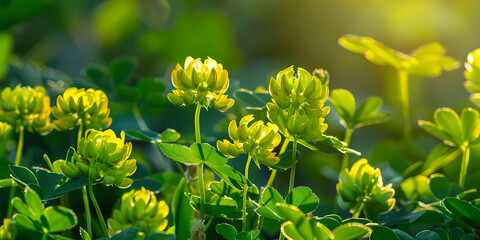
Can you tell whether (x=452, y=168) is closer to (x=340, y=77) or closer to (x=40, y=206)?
(x=40, y=206)

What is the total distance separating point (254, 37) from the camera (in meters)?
1.88

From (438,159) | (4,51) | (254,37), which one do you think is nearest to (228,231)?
(438,159)

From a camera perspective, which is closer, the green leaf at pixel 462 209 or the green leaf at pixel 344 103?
the green leaf at pixel 462 209

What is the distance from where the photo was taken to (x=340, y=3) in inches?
75.6

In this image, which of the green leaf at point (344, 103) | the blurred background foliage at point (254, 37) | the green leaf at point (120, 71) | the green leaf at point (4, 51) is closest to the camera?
the green leaf at point (344, 103)

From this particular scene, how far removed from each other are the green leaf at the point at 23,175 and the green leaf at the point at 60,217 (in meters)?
0.06

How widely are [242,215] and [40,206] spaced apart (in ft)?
0.59

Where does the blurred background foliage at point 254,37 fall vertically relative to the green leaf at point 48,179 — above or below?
below

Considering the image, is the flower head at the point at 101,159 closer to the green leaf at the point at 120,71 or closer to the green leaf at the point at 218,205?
the green leaf at the point at 218,205

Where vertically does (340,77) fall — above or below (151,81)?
below

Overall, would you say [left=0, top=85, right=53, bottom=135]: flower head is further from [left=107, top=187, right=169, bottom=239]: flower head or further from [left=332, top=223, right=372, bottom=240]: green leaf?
[left=332, top=223, right=372, bottom=240]: green leaf

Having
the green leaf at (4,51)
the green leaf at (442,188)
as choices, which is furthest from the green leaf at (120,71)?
the green leaf at (442,188)

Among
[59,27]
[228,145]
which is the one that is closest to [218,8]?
[59,27]

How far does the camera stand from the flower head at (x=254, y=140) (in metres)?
0.47
